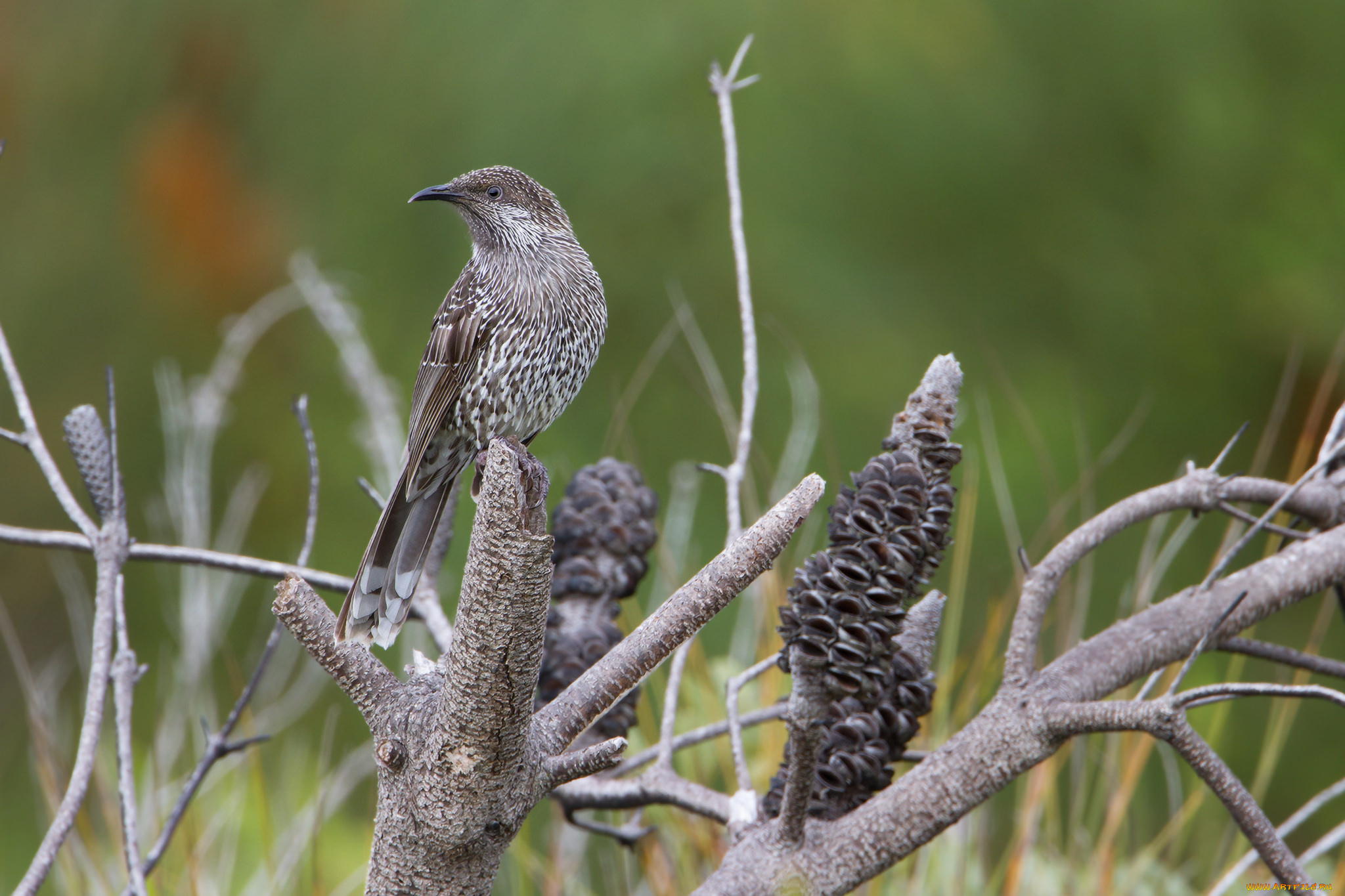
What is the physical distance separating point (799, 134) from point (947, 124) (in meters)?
0.42

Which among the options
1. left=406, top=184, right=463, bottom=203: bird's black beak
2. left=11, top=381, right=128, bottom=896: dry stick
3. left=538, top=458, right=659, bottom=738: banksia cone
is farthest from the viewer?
left=406, top=184, right=463, bottom=203: bird's black beak

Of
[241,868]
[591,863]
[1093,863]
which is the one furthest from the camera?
[591,863]

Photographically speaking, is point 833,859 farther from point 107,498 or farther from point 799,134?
point 799,134

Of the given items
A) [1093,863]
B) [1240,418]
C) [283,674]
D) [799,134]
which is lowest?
[1093,863]

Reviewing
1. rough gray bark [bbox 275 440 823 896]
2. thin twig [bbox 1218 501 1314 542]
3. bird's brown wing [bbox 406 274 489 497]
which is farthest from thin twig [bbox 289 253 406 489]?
thin twig [bbox 1218 501 1314 542]

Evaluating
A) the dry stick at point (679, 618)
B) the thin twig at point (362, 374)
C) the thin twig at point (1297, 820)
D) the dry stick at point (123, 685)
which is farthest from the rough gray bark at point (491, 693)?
the thin twig at point (362, 374)

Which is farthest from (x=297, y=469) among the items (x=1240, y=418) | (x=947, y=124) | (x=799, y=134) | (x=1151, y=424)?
(x=1240, y=418)

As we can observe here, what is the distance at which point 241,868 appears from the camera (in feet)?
8.68

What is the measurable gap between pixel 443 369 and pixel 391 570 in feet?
1.17

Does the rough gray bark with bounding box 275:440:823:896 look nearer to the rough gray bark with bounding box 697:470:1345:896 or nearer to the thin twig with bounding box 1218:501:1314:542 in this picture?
the rough gray bark with bounding box 697:470:1345:896

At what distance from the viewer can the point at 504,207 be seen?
6.42 feet

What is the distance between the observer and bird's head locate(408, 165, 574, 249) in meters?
1.93

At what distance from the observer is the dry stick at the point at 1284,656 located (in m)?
1.27

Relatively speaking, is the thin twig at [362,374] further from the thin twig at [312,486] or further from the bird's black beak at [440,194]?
the thin twig at [312,486]
